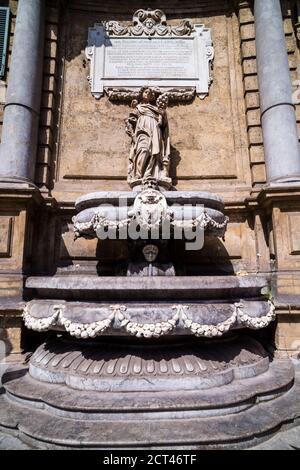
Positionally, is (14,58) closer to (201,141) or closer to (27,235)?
(27,235)

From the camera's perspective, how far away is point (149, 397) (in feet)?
8.39

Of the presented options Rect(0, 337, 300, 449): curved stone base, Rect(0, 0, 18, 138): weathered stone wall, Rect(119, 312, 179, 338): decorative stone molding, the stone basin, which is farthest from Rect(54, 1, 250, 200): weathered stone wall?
Rect(119, 312, 179, 338): decorative stone molding

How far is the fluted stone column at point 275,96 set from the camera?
512 cm

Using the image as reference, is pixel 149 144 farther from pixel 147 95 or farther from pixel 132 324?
pixel 132 324

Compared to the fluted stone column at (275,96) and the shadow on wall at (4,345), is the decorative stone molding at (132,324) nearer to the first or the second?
the shadow on wall at (4,345)

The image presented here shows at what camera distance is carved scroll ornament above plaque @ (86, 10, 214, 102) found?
617cm

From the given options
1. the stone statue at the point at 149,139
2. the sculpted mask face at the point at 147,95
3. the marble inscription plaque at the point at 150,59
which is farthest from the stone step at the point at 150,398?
the marble inscription plaque at the point at 150,59

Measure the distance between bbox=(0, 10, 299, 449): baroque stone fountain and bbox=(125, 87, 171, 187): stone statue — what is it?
1309mm

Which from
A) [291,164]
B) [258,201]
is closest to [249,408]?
[258,201]

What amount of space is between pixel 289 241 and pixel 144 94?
11.4 feet

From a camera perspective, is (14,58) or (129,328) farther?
(14,58)

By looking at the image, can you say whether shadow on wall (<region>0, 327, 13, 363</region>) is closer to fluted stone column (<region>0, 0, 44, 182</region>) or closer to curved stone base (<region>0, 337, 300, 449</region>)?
curved stone base (<region>0, 337, 300, 449</region>)

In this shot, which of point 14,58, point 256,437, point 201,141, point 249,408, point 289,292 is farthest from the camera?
point 201,141

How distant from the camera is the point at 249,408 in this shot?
8.53 feet
